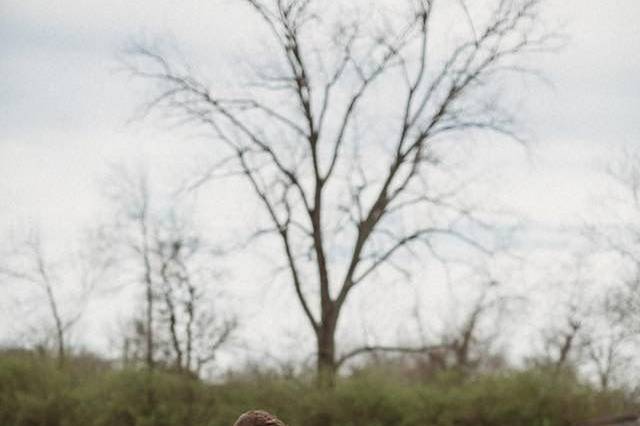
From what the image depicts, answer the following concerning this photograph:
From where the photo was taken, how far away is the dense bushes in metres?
14.3

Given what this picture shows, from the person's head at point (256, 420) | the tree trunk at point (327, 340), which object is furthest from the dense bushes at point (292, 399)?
the person's head at point (256, 420)

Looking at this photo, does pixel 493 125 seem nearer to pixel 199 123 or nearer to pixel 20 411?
pixel 199 123

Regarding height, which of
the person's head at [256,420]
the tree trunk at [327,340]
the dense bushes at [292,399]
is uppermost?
the tree trunk at [327,340]

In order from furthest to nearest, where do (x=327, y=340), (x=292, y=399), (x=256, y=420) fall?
(x=327, y=340) < (x=292, y=399) < (x=256, y=420)

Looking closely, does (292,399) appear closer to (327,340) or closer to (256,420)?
(327,340)

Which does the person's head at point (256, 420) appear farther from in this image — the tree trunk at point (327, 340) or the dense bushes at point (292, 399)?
the tree trunk at point (327, 340)

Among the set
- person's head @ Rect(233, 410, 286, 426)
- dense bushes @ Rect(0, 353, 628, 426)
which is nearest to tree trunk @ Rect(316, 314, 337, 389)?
dense bushes @ Rect(0, 353, 628, 426)

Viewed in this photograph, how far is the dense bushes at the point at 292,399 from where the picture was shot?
14281mm

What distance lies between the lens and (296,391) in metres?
16.5

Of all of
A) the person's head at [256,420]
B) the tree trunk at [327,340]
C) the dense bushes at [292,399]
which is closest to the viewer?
the person's head at [256,420]

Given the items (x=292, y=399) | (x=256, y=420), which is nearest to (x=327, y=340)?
(x=292, y=399)

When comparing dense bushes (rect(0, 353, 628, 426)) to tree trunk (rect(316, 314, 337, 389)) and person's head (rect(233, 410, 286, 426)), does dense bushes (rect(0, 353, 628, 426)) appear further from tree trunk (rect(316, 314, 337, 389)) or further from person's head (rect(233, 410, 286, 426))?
person's head (rect(233, 410, 286, 426))

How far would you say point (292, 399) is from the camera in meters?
16.3

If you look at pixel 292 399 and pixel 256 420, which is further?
pixel 292 399
